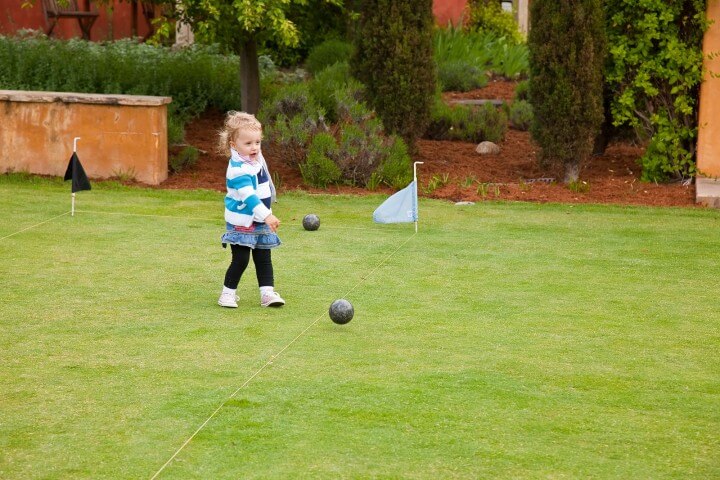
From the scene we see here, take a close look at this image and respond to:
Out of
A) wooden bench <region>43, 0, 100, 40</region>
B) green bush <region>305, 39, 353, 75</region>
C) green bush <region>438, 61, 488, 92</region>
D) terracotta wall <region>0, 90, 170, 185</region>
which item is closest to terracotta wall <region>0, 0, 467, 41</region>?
wooden bench <region>43, 0, 100, 40</region>

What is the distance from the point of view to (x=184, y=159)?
12.5m

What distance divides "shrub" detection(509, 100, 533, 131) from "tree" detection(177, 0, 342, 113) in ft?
12.2

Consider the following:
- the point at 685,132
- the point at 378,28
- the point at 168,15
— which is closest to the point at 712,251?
the point at 685,132

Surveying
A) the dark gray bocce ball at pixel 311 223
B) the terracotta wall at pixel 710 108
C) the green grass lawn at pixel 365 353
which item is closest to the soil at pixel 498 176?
the terracotta wall at pixel 710 108

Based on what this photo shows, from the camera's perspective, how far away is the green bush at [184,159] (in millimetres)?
12484

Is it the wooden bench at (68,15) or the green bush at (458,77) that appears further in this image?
the wooden bench at (68,15)

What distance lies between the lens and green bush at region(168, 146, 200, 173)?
41.0ft

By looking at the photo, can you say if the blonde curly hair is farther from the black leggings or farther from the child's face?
the black leggings

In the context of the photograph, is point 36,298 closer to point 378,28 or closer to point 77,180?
point 77,180

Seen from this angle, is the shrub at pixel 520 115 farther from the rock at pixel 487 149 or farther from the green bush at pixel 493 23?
the green bush at pixel 493 23

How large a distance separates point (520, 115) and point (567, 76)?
12.2ft

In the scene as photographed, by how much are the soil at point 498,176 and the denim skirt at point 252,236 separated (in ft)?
15.4

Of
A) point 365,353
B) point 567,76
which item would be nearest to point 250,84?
point 567,76

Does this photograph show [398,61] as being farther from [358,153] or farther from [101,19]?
[101,19]
